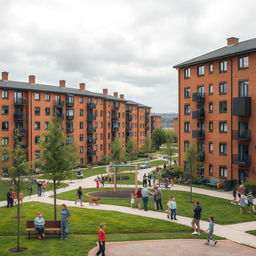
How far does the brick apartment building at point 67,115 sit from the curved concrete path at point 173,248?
2577 centimetres

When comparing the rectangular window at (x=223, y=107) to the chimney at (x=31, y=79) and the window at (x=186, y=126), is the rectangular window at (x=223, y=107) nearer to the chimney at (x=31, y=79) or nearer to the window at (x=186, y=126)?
the window at (x=186, y=126)

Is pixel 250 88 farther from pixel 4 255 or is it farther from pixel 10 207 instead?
pixel 4 255

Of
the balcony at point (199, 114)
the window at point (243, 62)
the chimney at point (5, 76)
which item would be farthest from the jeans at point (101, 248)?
the chimney at point (5, 76)

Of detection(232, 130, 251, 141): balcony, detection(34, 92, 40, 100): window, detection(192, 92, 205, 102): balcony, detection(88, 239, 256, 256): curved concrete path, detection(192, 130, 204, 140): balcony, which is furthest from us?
detection(34, 92, 40, 100): window

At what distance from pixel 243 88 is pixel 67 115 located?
120ft

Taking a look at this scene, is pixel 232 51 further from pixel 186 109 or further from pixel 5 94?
pixel 5 94

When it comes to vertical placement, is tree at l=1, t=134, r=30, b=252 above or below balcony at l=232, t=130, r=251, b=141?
below

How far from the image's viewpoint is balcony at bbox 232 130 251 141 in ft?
124

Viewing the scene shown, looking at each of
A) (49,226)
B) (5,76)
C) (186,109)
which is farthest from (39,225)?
(5,76)

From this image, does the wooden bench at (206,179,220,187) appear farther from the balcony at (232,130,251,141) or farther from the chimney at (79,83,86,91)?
the chimney at (79,83,86,91)

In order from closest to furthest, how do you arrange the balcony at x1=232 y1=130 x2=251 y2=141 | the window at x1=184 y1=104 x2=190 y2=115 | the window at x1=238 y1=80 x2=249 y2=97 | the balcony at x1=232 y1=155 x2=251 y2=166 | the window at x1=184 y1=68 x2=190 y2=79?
the balcony at x1=232 y1=130 x2=251 y2=141, the balcony at x1=232 y1=155 x2=251 y2=166, the window at x1=238 y1=80 x2=249 y2=97, the window at x1=184 y1=68 x2=190 y2=79, the window at x1=184 y1=104 x2=190 y2=115

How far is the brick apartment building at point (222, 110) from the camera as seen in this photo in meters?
38.2

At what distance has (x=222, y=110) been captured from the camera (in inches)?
1660

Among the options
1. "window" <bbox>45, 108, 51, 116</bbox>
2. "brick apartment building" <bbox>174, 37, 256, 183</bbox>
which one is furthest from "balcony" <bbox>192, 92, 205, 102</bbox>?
"window" <bbox>45, 108, 51, 116</bbox>
